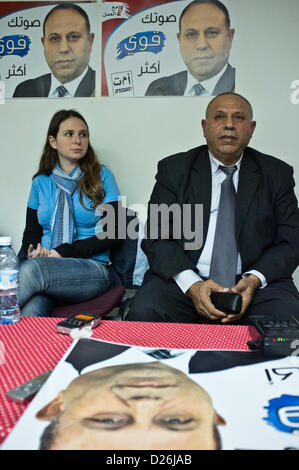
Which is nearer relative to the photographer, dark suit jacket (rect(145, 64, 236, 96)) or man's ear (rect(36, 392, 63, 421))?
man's ear (rect(36, 392, 63, 421))

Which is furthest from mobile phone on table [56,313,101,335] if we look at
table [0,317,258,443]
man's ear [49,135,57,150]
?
man's ear [49,135,57,150]

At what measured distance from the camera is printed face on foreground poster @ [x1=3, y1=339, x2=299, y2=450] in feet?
1.54

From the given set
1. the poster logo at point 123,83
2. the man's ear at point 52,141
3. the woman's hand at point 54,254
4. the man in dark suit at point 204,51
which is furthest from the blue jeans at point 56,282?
the man in dark suit at point 204,51

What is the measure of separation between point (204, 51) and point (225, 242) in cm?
120

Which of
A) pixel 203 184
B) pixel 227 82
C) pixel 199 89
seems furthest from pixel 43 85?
pixel 203 184

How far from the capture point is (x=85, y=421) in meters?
0.50

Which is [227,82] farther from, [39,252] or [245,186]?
[39,252]

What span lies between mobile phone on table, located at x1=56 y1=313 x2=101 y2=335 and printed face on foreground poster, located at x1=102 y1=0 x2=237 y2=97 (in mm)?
1609

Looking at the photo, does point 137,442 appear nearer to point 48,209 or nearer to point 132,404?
point 132,404

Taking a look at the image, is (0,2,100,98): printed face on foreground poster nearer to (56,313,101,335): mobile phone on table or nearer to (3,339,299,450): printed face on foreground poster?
(56,313,101,335): mobile phone on table

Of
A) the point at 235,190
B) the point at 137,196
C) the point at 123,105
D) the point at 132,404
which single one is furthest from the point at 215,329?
the point at 123,105

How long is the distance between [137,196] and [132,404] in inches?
70.8
